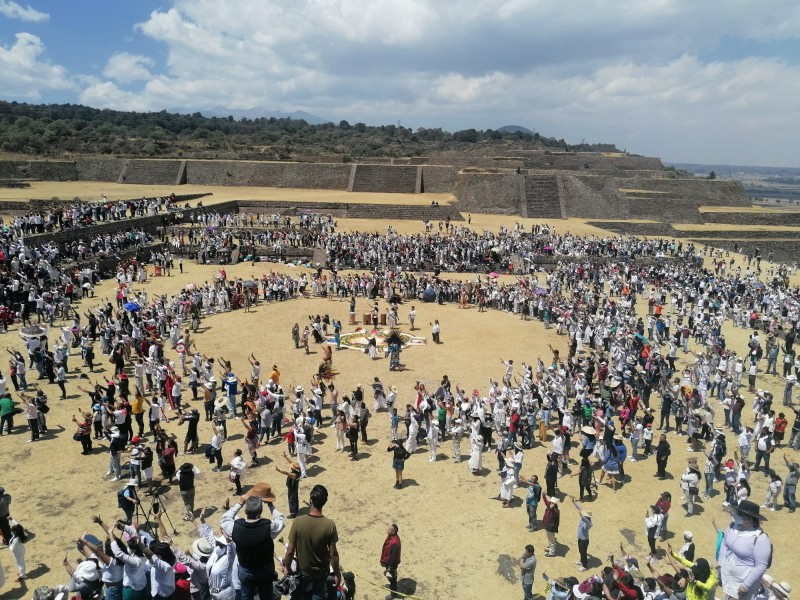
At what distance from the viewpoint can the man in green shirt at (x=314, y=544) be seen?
425 centimetres

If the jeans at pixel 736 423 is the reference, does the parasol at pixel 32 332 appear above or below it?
above

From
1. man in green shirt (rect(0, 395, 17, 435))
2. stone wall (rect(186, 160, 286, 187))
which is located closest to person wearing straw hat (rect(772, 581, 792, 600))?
man in green shirt (rect(0, 395, 17, 435))

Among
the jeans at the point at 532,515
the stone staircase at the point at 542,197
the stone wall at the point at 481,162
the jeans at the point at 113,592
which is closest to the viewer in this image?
the jeans at the point at 113,592

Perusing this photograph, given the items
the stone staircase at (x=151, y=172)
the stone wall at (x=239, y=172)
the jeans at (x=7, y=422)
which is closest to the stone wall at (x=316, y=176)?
the stone wall at (x=239, y=172)

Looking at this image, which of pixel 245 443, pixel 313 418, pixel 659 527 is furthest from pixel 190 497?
pixel 659 527

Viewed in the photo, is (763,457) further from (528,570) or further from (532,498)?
(528,570)

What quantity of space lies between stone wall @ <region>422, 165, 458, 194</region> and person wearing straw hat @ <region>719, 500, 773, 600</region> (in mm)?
45462

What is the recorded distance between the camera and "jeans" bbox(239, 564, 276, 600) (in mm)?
4230

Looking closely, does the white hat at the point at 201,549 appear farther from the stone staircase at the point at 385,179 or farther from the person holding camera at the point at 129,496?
the stone staircase at the point at 385,179

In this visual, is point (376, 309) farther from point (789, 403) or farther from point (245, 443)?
point (789, 403)

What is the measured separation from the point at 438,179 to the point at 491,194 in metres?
6.79

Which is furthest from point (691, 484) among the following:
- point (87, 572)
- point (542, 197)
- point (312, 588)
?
point (542, 197)

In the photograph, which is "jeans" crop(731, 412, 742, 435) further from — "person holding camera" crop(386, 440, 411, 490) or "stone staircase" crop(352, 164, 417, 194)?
"stone staircase" crop(352, 164, 417, 194)

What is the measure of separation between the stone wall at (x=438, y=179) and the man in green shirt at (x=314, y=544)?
46.0m
